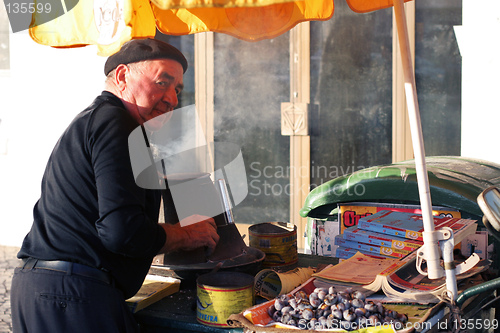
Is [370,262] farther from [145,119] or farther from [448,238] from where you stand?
[145,119]

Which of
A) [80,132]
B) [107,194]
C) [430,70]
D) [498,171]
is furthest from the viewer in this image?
[430,70]

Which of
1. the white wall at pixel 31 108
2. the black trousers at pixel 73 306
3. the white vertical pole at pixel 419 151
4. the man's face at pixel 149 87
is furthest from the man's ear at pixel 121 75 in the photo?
the white wall at pixel 31 108

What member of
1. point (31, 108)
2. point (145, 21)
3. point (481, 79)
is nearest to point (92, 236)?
point (145, 21)

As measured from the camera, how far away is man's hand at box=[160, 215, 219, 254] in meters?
1.89

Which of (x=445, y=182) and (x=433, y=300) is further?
(x=445, y=182)

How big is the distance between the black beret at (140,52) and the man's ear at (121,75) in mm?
18

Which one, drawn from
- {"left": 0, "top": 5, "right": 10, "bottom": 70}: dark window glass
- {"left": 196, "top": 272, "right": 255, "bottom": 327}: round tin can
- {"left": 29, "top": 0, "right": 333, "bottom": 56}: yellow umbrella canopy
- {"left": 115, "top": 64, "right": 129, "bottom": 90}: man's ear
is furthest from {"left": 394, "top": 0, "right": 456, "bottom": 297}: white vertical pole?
{"left": 0, "top": 5, "right": 10, "bottom": 70}: dark window glass

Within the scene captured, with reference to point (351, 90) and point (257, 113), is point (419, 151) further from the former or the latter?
point (257, 113)

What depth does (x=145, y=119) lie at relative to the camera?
2.04 meters

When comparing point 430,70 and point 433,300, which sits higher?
point 430,70

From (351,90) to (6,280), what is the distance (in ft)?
12.0

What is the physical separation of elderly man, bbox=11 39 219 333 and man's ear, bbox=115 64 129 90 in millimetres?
60

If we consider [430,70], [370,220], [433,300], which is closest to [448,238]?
[433,300]

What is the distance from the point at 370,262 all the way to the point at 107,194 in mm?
1040
